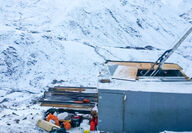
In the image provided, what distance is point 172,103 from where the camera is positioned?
25.6 ft

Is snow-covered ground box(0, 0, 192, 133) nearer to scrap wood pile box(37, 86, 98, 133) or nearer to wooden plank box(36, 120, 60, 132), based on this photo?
wooden plank box(36, 120, 60, 132)

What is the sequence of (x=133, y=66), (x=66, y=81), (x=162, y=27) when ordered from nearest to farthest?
(x=133, y=66) → (x=66, y=81) → (x=162, y=27)

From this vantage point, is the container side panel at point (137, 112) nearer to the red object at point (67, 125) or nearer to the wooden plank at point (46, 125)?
the red object at point (67, 125)

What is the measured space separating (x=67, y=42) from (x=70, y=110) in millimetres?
13273

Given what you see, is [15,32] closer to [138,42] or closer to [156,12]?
[138,42]

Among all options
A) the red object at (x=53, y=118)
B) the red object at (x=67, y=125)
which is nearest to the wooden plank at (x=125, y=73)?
the red object at (x=67, y=125)

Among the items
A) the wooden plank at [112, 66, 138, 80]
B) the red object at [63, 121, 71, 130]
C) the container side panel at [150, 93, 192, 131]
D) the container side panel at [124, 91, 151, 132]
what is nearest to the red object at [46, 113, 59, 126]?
the red object at [63, 121, 71, 130]

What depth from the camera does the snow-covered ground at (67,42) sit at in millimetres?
17172

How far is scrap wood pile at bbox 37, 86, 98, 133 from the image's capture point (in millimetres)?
10109

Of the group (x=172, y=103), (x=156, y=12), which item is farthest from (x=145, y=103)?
(x=156, y=12)

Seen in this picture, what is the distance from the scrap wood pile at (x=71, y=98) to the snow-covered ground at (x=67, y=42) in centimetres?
84


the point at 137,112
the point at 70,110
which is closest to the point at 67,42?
the point at 70,110

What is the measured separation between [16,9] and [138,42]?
14962mm

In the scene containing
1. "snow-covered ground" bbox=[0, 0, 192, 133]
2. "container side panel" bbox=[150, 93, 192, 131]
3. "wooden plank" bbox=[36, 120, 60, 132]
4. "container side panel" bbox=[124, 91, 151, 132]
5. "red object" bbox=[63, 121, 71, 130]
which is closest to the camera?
"container side panel" bbox=[150, 93, 192, 131]
